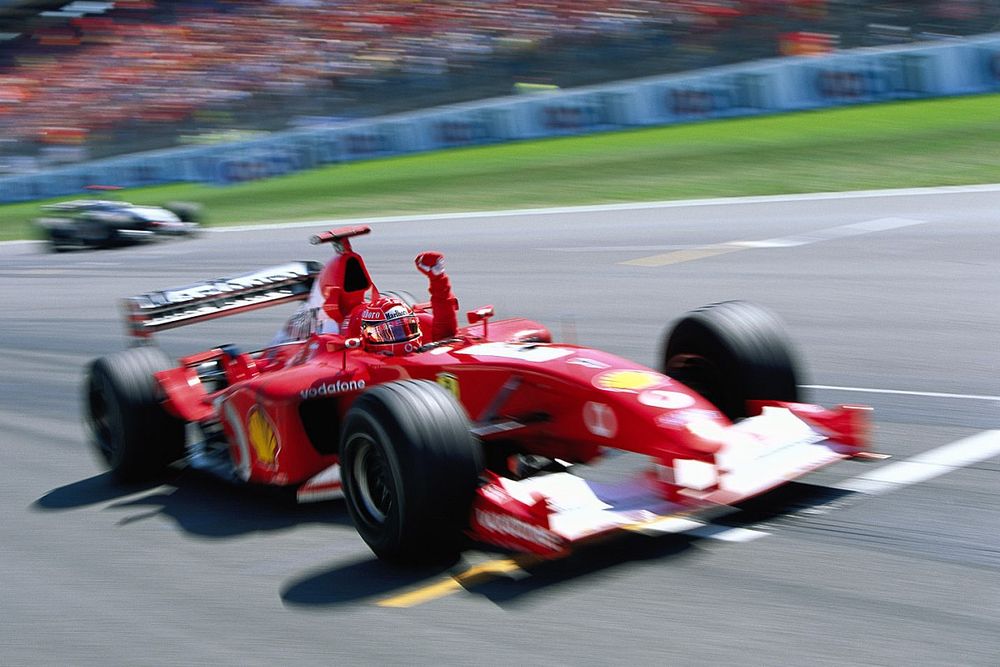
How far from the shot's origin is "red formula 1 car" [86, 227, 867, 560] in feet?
17.3

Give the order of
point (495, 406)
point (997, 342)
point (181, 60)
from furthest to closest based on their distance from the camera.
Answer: point (181, 60)
point (997, 342)
point (495, 406)

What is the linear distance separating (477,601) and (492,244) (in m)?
12.2

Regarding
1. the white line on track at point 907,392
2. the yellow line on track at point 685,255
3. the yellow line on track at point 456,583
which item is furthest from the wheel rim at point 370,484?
the yellow line on track at point 685,255

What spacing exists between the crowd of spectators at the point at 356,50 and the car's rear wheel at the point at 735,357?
1577 cm

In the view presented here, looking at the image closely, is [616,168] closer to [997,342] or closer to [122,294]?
[122,294]

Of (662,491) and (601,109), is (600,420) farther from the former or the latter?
(601,109)

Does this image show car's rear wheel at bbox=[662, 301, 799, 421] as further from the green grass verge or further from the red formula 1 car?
the green grass verge

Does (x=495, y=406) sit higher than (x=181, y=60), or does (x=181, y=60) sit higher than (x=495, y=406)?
(x=181, y=60)

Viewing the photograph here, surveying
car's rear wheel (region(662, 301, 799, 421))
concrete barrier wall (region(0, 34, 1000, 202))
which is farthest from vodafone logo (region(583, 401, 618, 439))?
concrete barrier wall (region(0, 34, 1000, 202))

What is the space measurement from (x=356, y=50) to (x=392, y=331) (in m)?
23.9

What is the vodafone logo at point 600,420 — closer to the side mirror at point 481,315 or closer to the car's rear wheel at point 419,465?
the car's rear wheel at point 419,465

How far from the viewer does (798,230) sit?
15.1 meters

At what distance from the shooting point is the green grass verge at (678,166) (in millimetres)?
18688

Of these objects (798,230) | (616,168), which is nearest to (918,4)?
(616,168)
